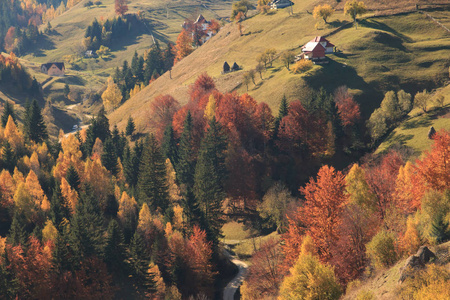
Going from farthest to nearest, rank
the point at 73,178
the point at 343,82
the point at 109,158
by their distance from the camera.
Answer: the point at 343,82 < the point at 109,158 < the point at 73,178

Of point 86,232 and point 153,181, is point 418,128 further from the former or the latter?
point 86,232

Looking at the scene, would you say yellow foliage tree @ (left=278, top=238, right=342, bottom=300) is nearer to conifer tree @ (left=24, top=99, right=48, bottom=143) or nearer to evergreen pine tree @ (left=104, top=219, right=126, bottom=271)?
evergreen pine tree @ (left=104, top=219, right=126, bottom=271)

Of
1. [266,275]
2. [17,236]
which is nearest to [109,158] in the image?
[17,236]

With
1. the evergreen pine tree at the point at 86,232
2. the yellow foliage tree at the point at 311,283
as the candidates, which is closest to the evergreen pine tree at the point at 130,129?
the evergreen pine tree at the point at 86,232

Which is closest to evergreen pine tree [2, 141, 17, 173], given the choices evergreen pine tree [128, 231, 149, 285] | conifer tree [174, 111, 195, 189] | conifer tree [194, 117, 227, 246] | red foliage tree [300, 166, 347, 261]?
conifer tree [174, 111, 195, 189]

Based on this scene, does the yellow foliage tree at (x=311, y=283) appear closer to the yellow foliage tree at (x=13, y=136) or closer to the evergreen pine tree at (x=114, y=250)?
the evergreen pine tree at (x=114, y=250)

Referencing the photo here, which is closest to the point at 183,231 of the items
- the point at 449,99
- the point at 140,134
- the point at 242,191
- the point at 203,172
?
the point at 203,172
